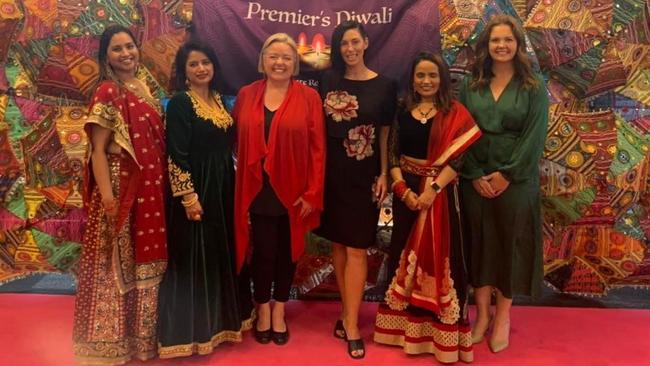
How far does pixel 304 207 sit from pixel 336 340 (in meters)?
0.75

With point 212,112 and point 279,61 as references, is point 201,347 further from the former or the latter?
point 279,61

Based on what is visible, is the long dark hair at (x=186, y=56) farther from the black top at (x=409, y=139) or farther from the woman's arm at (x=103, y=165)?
the black top at (x=409, y=139)

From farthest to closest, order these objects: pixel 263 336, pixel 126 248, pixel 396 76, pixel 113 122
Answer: pixel 396 76, pixel 263 336, pixel 126 248, pixel 113 122

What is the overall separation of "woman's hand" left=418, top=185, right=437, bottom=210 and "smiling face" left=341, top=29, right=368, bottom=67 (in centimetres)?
65

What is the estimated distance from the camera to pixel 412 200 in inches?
93.0

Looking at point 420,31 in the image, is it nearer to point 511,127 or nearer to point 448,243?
point 511,127

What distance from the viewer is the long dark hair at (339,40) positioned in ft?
7.68

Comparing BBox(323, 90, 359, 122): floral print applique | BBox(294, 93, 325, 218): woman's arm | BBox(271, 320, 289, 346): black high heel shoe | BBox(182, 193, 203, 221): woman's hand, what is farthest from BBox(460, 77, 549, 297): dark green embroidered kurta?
BBox(182, 193, 203, 221): woman's hand

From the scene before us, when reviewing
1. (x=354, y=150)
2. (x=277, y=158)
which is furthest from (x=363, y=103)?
(x=277, y=158)

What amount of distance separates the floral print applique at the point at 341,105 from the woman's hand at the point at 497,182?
0.68 meters

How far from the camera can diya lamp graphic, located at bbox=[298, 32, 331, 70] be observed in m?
2.85

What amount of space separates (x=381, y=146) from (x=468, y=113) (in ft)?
1.37

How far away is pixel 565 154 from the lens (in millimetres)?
2926

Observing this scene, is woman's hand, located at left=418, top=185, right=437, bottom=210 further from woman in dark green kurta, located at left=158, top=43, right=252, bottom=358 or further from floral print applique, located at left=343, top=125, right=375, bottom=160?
woman in dark green kurta, located at left=158, top=43, right=252, bottom=358
